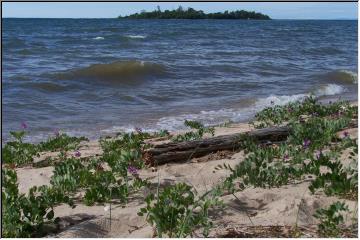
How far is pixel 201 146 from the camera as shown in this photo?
5.09 m

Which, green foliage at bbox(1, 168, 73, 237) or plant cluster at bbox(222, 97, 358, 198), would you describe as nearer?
green foliage at bbox(1, 168, 73, 237)

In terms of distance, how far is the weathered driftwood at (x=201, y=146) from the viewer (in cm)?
486

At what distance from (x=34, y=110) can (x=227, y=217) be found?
792 cm

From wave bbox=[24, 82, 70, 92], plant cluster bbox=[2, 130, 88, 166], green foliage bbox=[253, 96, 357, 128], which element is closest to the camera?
plant cluster bbox=[2, 130, 88, 166]

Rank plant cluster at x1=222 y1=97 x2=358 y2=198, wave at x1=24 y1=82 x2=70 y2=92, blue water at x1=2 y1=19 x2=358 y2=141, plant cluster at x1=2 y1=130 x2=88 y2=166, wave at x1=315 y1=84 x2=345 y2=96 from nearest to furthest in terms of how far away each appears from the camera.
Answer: plant cluster at x1=222 y1=97 x2=358 y2=198, plant cluster at x1=2 y1=130 x2=88 y2=166, blue water at x1=2 y1=19 x2=358 y2=141, wave at x1=24 y1=82 x2=70 y2=92, wave at x1=315 y1=84 x2=345 y2=96

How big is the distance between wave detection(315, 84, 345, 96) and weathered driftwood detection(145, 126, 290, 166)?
8030 mm

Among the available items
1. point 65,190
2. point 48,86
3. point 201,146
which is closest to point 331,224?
point 65,190

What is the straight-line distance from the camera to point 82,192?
4.11 meters

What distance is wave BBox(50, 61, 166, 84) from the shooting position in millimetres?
15703

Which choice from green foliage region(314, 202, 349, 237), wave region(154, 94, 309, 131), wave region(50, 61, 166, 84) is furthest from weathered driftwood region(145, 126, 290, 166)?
wave region(50, 61, 166, 84)

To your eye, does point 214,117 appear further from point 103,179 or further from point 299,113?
point 103,179

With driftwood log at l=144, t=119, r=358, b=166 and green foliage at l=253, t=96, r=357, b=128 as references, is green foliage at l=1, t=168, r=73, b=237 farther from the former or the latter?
green foliage at l=253, t=96, r=357, b=128

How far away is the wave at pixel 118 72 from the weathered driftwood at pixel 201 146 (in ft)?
33.8

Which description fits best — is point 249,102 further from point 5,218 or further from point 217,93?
point 5,218
